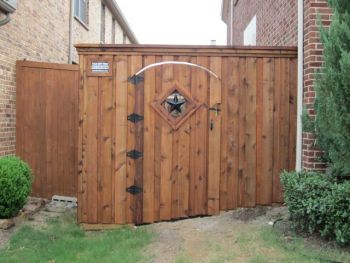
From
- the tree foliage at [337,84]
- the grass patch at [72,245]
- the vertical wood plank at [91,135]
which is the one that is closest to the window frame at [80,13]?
the vertical wood plank at [91,135]

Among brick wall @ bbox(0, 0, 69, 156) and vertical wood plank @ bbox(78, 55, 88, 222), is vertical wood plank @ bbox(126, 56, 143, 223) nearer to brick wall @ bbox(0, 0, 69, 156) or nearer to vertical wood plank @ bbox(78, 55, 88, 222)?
vertical wood plank @ bbox(78, 55, 88, 222)

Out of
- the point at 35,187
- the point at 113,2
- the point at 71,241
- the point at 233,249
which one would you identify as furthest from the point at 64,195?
the point at 113,2

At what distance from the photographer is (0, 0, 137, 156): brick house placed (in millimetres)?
8273

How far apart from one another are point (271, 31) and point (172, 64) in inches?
125

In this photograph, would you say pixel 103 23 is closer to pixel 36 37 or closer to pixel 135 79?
pixel 36 37

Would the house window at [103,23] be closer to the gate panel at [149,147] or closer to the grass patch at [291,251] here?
the gate panel at [149,147]

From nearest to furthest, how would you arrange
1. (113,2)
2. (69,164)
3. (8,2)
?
(8,2) < (69,164) < (113,2)

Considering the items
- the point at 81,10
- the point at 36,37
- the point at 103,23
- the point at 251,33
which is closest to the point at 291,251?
the point at 36,37

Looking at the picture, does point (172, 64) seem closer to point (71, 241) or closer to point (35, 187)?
point (71, 241)

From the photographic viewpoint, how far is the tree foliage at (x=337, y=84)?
5.13 m

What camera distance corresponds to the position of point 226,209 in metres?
6.84

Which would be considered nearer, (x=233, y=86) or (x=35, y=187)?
(x=233, y=86)

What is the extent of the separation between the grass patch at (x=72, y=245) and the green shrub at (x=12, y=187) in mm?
339

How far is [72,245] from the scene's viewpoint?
19.8 feet
